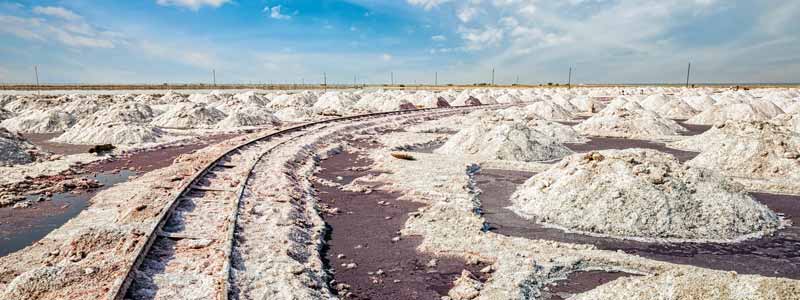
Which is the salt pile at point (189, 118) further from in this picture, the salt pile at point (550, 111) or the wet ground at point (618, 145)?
the salt pile at point (550, 111)

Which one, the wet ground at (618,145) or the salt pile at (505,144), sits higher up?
the salt pile at (505,144)

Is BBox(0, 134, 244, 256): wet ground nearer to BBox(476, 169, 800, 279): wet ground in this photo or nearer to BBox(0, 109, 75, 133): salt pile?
BBox(476, 169, 800, 279): wet ground

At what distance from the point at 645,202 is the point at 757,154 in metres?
8.16

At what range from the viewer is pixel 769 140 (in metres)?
14.1

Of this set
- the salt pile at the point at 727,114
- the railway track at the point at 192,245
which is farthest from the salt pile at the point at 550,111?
the railway track at the point at 192,245

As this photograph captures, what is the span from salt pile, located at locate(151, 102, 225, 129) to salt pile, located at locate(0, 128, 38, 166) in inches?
449

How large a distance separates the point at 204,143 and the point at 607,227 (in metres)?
18.1

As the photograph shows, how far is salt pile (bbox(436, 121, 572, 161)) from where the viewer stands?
15938 millimetres

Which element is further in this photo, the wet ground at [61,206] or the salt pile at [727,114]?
the salt pile at [727,114]

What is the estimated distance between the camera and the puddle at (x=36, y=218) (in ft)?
25.4

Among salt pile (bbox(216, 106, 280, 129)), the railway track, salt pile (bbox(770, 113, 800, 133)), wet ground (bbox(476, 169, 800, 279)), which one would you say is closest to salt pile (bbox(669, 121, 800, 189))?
wet ground (bbox(476, 169, 800, 279))

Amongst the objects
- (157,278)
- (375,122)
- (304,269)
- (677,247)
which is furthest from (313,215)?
(375,122)

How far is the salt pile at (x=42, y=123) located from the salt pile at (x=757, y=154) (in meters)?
31.1

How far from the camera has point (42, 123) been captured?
25.5 m
